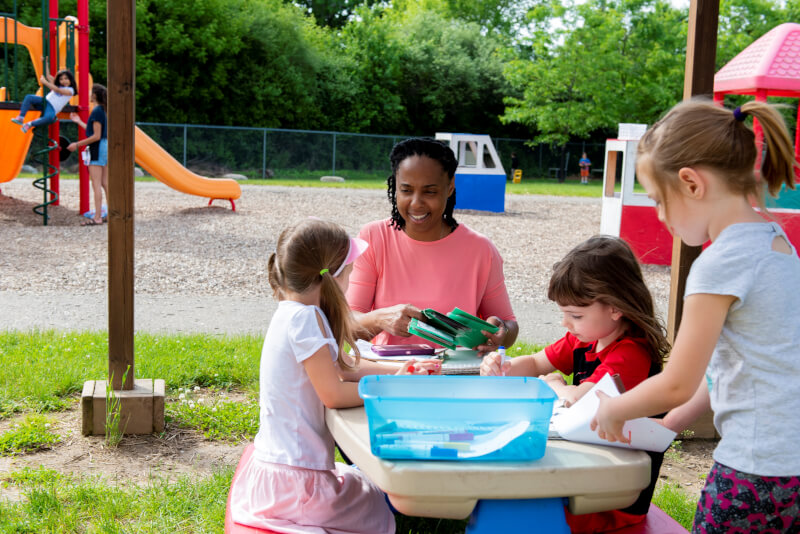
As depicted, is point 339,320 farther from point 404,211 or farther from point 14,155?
point 14,155

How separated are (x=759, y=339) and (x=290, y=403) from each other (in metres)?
1.24

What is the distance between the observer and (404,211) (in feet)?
10.3

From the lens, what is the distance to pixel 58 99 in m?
11.4

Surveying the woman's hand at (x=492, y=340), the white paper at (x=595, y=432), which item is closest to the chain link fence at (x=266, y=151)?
the woman's hand at (x=492, y=340)

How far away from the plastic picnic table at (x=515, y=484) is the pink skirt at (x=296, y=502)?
56 cm

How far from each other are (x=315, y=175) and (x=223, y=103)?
206 inches

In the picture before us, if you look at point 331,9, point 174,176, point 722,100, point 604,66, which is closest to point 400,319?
point 722,100

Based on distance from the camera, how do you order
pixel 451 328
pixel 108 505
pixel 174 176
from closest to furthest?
1. pixel 451 328
2. pixel 108 505
3. pixel 174 176

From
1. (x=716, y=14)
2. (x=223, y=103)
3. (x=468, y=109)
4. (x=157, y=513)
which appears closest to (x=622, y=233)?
(x=716, y=14)

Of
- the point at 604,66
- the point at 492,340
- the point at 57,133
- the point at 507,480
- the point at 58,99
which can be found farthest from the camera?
the point at 604,66

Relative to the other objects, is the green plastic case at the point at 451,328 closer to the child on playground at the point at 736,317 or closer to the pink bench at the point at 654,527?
the pink bench at the point at 654,527

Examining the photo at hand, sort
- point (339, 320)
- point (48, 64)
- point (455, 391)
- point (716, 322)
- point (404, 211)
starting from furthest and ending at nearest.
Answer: point (48, 64), point (404, 211), point (339, 320), point (455, 391), point (716, 322)

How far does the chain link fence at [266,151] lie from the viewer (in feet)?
81.5

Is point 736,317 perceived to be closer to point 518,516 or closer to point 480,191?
point 518,516
